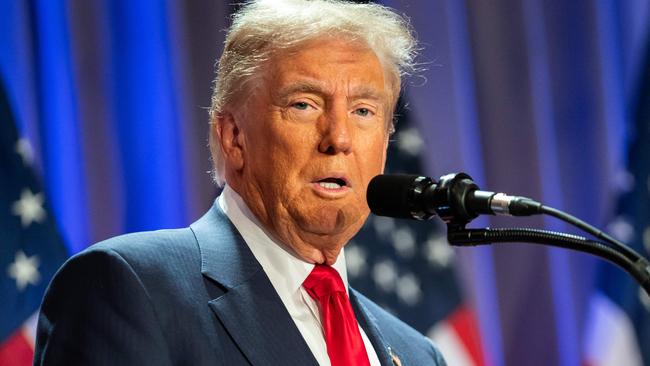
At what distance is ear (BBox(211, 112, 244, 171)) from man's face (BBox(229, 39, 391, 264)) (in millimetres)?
16

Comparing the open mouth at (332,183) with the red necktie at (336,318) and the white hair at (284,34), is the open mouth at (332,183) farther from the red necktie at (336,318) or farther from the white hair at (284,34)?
the white hair at (284,34)

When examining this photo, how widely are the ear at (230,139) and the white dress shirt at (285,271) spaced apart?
9cm

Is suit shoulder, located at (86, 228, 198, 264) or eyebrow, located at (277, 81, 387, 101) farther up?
eyebrow, located at (277, 81, 387, 101)

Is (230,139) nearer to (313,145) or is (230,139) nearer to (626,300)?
(313,145)

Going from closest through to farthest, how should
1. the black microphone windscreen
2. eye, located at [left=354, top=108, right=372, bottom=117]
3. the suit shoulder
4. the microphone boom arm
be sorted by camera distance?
the microphone boom arm
the black microphone windscreen
the suit shoulder
eye, located at [left=354, top=108, right=372, bottom=117]

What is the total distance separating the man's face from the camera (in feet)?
7.67

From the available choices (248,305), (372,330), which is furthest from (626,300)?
(248,305)

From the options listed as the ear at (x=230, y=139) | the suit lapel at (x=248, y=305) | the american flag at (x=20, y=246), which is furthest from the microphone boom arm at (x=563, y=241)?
the american flag at (x=20, y=246)

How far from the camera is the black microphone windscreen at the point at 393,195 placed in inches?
69.8

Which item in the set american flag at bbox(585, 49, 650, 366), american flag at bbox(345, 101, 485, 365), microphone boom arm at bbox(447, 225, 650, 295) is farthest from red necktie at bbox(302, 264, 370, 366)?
american flag at bbox(585, 49, 650, 366)

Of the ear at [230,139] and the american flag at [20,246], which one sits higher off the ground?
the ear at [230,139]

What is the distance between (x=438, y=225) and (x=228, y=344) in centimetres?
194

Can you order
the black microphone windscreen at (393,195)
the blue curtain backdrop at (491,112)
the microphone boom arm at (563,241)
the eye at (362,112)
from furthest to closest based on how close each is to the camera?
1. the blue curtain backdrop at (491,112)
2. the eye at (362,112)
3. the black microphone windscreen at (393,195)
4. the microphone boom arm at (563,241)

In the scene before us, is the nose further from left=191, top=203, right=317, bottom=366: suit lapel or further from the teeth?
left=191, top=203, right=317, bottom=366: suit lapel
